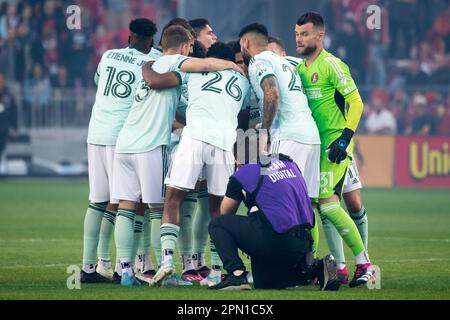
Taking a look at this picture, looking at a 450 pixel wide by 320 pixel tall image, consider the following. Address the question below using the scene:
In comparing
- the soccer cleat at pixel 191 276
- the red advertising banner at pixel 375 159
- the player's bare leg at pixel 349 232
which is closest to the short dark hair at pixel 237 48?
the player's bare leg at pixel 349 232

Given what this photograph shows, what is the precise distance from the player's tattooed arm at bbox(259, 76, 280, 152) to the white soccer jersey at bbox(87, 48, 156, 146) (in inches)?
53.5

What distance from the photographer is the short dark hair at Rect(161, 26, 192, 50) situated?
11.2m

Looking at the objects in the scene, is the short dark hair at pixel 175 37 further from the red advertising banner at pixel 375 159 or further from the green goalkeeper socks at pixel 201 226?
the red advertising banner at pixel 375 159

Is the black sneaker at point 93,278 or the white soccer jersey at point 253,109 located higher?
the white soccer jersey at point 253,109

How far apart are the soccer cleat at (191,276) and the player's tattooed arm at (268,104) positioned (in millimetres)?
1546

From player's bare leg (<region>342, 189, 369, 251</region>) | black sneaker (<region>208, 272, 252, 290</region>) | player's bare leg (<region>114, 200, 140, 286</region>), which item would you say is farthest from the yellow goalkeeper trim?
player's bare leg (<region>114, 200, 140, 286</region>)

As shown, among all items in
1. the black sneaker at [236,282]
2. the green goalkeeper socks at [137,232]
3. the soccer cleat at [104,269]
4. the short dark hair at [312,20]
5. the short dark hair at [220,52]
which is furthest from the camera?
the soccer cleat at [104,269]

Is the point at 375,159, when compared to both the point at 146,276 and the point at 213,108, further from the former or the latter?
A: the point at 213,108

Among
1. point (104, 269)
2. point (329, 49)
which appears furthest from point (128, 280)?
point (329, 49)

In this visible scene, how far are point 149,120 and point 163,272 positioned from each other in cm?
161

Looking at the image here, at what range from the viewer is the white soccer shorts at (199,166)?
10867 mm

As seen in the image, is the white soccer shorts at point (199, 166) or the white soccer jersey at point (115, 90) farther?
the white soccer jersey at point (115, 90)

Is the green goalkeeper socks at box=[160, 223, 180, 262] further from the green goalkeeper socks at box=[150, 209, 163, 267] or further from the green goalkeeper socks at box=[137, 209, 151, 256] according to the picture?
the green goalkeeper socks at box=[137, 209, 151, 256]

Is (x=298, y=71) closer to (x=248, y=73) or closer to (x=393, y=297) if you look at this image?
(x=248, y=73)
